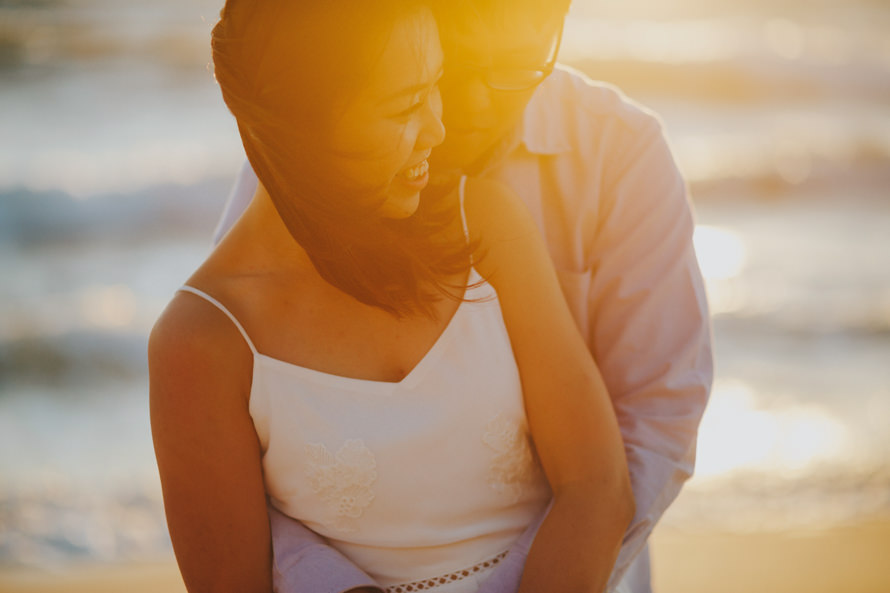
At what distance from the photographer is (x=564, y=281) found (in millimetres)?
2113

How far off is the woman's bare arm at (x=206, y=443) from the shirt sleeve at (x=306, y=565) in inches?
2.4

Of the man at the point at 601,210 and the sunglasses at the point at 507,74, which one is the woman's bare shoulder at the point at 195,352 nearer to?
the man at the point at 601,210

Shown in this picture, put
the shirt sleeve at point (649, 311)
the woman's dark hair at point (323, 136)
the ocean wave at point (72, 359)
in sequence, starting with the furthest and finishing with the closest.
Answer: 1. the ocean wave at point (72, 359)
2. the shirt sleeve at point (649, 311)
3. the woman's dark hair at point (323, 136)

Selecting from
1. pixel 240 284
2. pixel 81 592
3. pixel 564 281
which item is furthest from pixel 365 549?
pixel 81 592

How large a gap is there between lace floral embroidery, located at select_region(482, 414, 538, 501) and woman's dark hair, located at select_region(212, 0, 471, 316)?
→ 11.2 inches

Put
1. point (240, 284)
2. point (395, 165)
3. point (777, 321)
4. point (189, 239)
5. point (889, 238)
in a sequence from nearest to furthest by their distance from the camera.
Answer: point (395, 165)
point (240, 284)
point (777, 321)
point (889, 238)
point (189, 239)

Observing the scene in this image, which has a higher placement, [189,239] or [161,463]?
[161,463]

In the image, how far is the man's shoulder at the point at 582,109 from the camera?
7.02ft

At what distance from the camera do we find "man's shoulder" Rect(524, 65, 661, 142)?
84.2 inches

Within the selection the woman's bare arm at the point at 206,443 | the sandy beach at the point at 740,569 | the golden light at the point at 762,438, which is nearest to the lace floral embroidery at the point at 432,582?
the woman's bare arm at the point at 206,443

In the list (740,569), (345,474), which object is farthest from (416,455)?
(740,569)

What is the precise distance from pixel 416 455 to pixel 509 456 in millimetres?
207

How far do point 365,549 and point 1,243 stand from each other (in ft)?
25.1

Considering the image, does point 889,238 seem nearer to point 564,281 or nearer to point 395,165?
point 564,281
